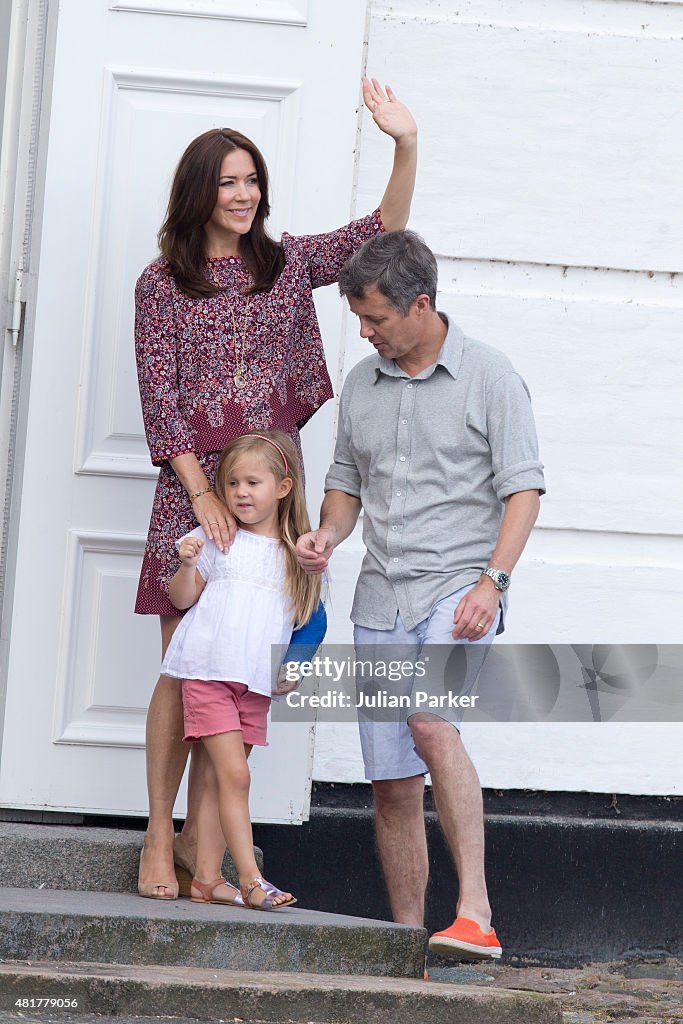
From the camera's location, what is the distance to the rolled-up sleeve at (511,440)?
328 centimetres

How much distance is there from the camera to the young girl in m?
3.33

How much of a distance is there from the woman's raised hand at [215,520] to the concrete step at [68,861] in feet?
2.78

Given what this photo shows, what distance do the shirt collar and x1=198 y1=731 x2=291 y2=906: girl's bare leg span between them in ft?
3.06

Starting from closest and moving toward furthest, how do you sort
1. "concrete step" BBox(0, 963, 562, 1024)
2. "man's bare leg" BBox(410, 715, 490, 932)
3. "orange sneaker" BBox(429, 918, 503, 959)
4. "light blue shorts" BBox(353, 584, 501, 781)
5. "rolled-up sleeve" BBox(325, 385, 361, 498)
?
1. "concrete step" BBox(0, 963, 562, 1024)
2. "orange sneaker" BBox(429, 918, 503, 959)
3. "man's bare leg" BBox(410, 715, 490, 932)
4. "light blue shorts" BBox(353, 584, 501, 781)
5. "rolled-up sleeve" BBox(325, 385, 361, 498)

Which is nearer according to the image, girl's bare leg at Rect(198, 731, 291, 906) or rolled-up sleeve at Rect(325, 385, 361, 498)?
girl's bare leg at Rect(198, 731, 291, 906)

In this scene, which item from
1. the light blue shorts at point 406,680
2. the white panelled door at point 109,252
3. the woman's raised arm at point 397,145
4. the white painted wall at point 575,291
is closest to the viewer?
the light blue shorts at point 406,680

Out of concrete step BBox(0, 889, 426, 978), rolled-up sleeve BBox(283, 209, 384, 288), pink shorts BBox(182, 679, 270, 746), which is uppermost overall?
rolled-up sleeve BBox(283, 209, 384, 288)

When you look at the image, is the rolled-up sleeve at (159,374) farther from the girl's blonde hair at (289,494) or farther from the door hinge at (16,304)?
the door hinge at (16,304)

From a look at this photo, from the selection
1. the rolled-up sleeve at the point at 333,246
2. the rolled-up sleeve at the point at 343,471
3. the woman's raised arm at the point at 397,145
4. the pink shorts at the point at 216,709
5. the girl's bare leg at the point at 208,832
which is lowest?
the girl's bare leg at the point at 208,832

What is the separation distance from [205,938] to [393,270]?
1.54 meters

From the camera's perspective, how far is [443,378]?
340cm

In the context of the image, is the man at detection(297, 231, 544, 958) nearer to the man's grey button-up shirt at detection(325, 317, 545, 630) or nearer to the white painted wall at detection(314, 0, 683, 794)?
the man's grey button-up shirt at detection(325, 317, 545, 630)

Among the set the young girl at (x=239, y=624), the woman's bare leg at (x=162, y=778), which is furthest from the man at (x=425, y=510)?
the woman's bare leg at (x=162, y=778)

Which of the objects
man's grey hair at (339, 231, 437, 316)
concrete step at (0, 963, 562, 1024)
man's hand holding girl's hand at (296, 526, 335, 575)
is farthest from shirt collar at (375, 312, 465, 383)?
concrete step at (0, 963, 562, 1024)
